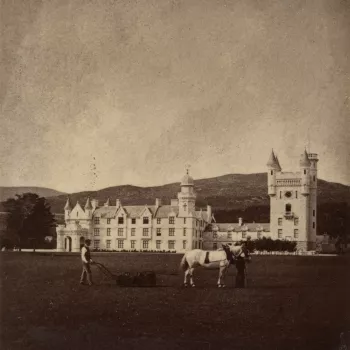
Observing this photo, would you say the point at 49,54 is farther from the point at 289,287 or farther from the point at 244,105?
the point at 289,287

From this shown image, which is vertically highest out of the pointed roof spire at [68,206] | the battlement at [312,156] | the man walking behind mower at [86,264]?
the battlement at [312,156]

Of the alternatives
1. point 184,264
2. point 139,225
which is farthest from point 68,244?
point 184,264

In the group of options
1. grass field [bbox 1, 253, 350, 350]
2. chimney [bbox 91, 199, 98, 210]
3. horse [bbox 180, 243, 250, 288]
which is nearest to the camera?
grass field [bbox 1, 253, 350, 350]

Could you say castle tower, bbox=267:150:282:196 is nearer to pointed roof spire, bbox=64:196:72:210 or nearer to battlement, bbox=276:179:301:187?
battlement, bbox=276:179:301:187

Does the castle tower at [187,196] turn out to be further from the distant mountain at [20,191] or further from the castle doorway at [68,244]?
the distant mountain at [20,191]

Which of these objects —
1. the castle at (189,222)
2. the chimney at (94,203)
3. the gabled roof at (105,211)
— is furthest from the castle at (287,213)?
the chimney at (94,203)

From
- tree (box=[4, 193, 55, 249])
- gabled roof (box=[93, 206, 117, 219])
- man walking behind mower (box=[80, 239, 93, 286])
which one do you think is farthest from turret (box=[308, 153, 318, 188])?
tree (box=[4, 193, 55, 249])

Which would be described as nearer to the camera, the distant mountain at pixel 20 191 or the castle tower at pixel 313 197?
the castle tower at pixel 313 197
